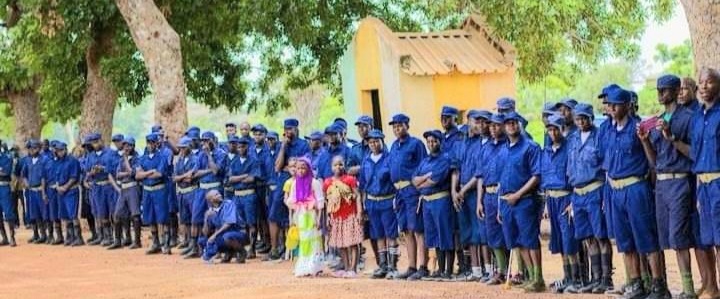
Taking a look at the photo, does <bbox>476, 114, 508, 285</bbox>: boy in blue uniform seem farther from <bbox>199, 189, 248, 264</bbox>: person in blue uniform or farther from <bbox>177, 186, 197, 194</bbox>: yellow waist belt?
<bbox>177, 186, 197, 194</bbox>: yellow waist belt

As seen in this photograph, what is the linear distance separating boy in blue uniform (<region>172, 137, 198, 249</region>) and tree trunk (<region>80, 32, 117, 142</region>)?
25.9 feet

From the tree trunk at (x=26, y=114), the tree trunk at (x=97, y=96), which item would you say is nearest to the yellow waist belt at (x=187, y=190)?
the tree trunk at (x=97, y=96)

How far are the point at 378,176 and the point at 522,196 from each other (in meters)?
2.25

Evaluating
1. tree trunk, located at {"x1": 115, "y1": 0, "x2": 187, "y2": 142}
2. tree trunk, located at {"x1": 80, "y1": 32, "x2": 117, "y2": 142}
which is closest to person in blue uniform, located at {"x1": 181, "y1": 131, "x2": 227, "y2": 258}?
tree trunk, located at {"x1": 115, "y1": 0, "x2": 187, "y2": 142}

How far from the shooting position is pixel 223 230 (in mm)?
15281

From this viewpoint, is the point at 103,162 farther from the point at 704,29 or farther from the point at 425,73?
the point at 704,29

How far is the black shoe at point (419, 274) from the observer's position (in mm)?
12414

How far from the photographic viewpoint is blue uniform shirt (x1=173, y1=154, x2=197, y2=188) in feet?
53.6

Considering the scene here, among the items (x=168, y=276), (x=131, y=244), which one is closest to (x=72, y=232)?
(x=131, y=244)

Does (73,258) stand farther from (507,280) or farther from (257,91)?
(257,91)

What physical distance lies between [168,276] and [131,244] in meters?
4.65

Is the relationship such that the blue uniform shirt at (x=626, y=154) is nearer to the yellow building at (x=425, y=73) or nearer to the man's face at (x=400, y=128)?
the man's face at (x=400, y=128)

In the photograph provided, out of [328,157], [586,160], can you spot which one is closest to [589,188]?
[586,160]

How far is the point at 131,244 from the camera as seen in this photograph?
60.5 feet
